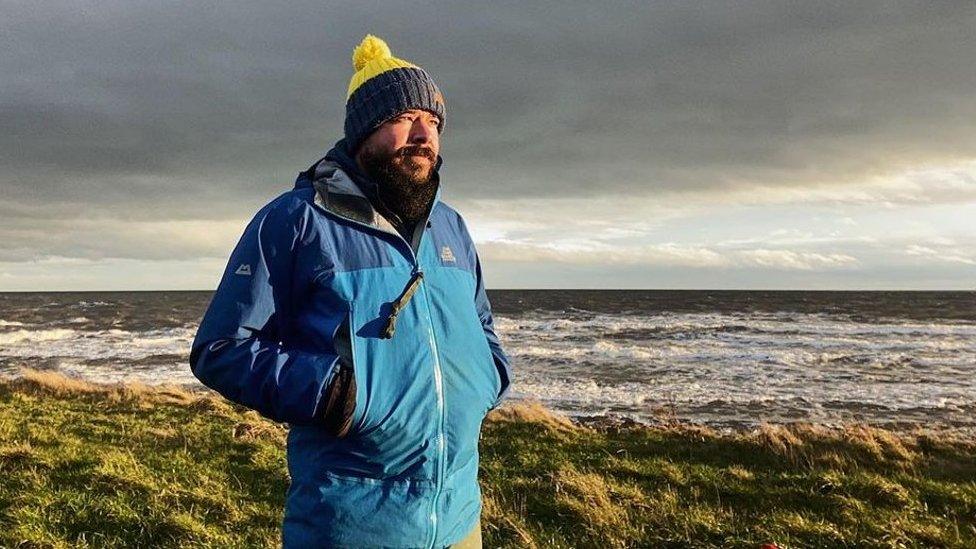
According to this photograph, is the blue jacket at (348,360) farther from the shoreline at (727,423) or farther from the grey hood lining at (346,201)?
the shoreline at (727,423)

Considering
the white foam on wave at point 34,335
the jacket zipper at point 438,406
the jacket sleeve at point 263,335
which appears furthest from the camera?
the white foam on wave at point 34,335

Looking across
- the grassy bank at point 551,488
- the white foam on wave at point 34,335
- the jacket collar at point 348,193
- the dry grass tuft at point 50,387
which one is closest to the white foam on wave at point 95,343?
the white foam on wave at point 34,335

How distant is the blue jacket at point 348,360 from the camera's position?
6.21 feet

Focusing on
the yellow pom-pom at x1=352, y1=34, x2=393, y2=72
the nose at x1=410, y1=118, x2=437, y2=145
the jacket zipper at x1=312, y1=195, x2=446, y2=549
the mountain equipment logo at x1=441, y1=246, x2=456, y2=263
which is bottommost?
the jacket zipper at x1=312, y1=195, x2=446, y2=549

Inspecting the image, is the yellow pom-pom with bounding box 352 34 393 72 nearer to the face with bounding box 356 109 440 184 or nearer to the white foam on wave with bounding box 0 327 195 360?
the face with bounding box 356 109 440 184

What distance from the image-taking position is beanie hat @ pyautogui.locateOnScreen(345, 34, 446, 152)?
7.48ft

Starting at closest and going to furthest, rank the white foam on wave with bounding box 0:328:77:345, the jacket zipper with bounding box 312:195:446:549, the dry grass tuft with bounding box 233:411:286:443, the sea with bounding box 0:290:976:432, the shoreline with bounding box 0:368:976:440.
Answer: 1. the jacket zipper with bounding box 312:195:446:549
2. the dry grass tuft with bounding box 233:411:286:443
3. the shoreline with bounding box 0:368:976:440
4. the sea with bounding box 0:290:976:432
5. the white foam on wave with bounding box 0:328:77:345

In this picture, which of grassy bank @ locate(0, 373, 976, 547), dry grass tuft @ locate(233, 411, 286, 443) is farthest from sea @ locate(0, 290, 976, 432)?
dry grass tuft @ locate(233, 411, 286, 443)

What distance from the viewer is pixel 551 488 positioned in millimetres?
6387

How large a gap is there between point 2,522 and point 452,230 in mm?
4532

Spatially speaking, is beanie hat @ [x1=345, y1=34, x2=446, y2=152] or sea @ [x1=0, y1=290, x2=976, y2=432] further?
sea @ [x1=0, y1=290, x2=976, y2=432]

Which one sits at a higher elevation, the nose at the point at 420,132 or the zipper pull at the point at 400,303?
the nose at the point at 420,132

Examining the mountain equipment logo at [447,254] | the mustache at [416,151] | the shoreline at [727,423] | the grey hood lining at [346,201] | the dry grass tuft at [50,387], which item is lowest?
the shoreline at [727,423]

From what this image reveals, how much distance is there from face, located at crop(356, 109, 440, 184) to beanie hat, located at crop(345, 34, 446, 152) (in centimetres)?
3
